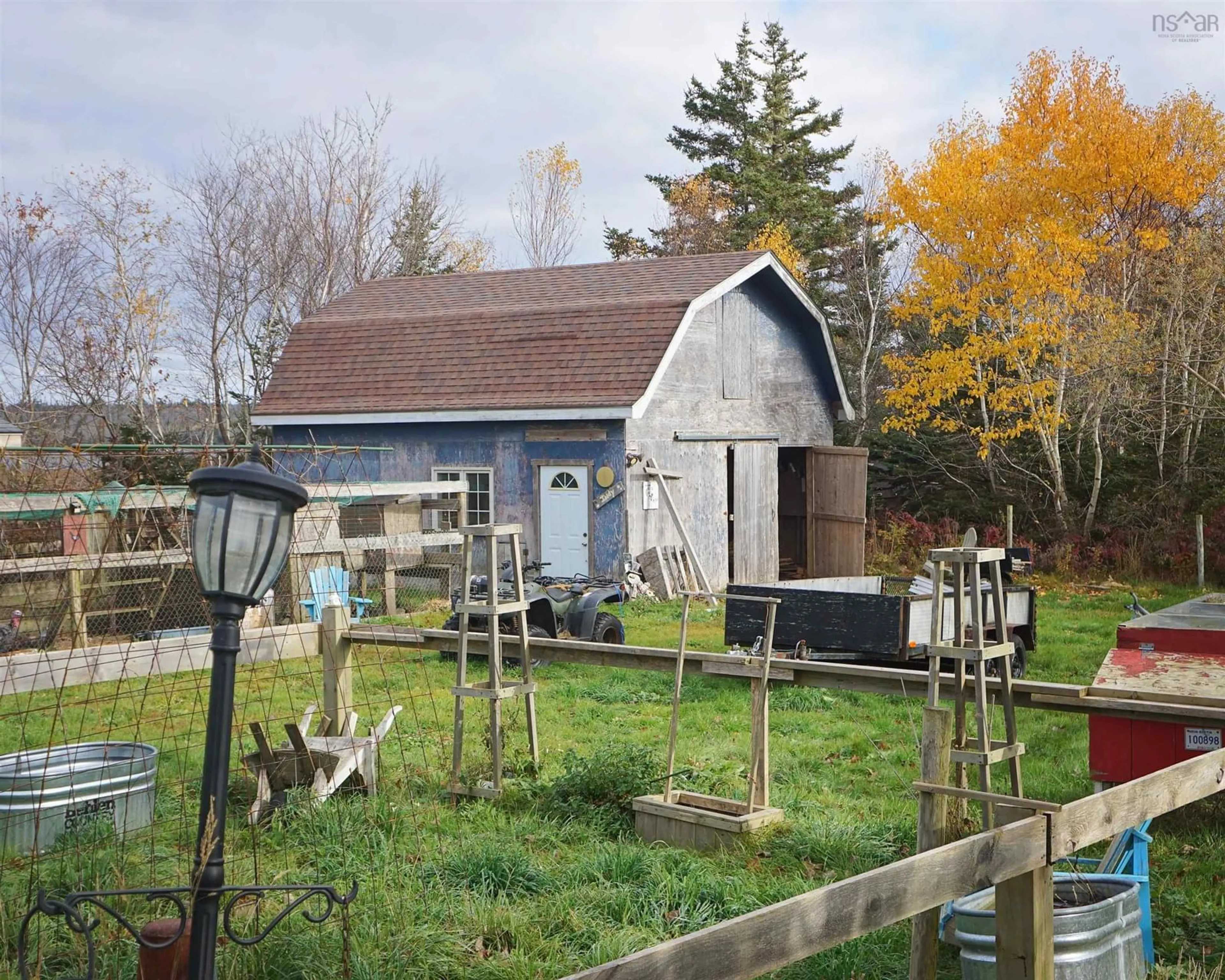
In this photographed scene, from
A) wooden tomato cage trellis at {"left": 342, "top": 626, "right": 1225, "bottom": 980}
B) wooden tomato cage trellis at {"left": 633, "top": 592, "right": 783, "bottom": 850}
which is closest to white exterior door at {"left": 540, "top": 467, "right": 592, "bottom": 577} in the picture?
wooden tomato cage trellis at {"left": 633, "top": 592, "right": 783, "bottom": 850}

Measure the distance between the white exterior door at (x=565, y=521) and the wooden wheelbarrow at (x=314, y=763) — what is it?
34.6ft

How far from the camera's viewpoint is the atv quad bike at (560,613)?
1241 cm

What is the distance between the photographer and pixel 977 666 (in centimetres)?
520

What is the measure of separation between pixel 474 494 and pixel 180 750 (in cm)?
1052

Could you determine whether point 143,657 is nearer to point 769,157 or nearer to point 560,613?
point 560,613

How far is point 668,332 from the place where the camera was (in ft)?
57.5

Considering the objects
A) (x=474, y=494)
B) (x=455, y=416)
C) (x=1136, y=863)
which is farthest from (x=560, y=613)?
(x=1136, y=863)

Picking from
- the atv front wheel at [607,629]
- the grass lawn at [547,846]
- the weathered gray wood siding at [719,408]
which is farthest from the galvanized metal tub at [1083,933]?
the weathered gray wood siding at [719,408]

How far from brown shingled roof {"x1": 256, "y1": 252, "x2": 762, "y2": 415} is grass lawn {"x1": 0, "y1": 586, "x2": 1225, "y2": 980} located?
8.44 m

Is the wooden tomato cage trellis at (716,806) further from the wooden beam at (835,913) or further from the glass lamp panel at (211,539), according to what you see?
the glass lamp panel at (211,539)

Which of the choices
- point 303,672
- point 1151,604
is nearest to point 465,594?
point 303,672

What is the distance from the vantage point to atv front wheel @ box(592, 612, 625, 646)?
42.4 feet

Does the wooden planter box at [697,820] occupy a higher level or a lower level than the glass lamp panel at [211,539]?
lower

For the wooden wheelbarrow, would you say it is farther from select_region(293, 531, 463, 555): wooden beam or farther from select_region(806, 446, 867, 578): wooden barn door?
select_region(806, 446, 867, 578): wooden barn door
